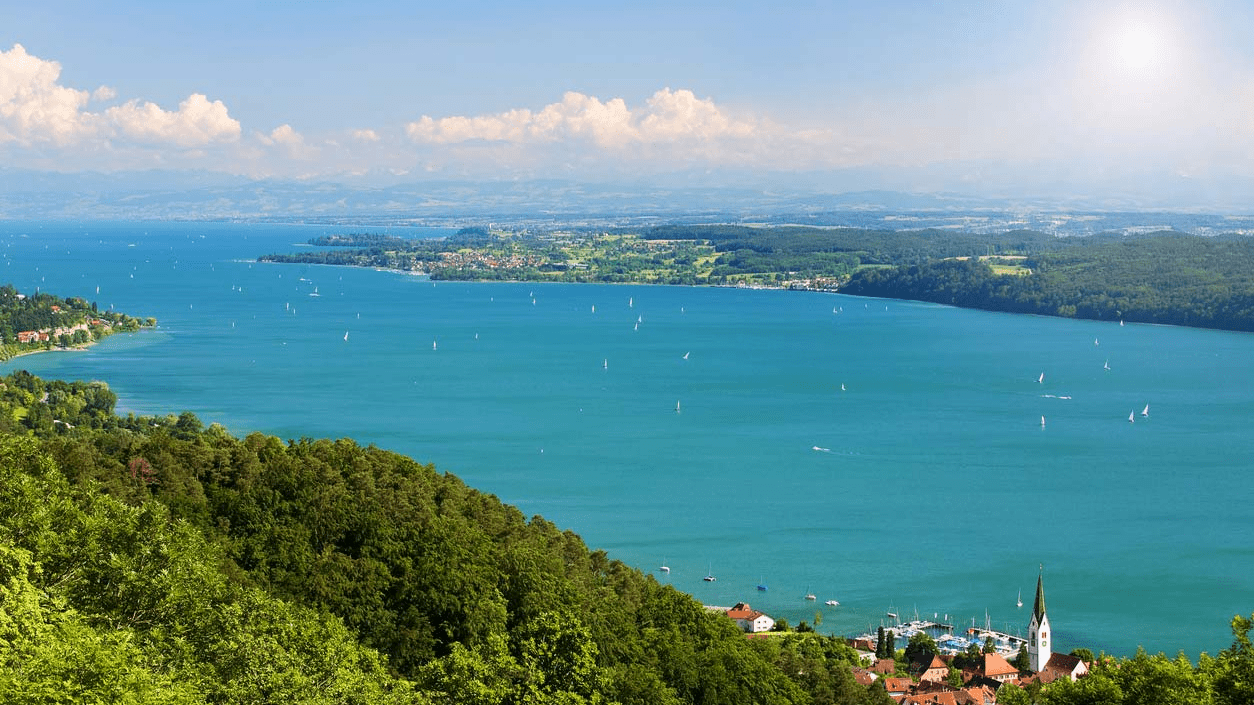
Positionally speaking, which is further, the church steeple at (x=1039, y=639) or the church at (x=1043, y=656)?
the church steeple at (x=1039, y=639)

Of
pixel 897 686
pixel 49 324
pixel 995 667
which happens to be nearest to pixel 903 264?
pixel 49 324

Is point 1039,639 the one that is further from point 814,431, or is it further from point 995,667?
point 814,431

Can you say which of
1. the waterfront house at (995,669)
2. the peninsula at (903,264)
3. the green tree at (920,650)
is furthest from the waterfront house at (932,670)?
the peninsula at (903,264)

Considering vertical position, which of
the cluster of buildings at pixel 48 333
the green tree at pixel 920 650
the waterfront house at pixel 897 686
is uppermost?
the cluster of buildings at pixel 48 333

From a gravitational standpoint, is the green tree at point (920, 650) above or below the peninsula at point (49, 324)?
below

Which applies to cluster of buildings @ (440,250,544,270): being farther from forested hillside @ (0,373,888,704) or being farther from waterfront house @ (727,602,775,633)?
forested hillside @ (0,373,888,704)

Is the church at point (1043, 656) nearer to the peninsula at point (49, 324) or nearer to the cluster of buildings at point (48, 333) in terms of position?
the peninsula at point (49, 324)
